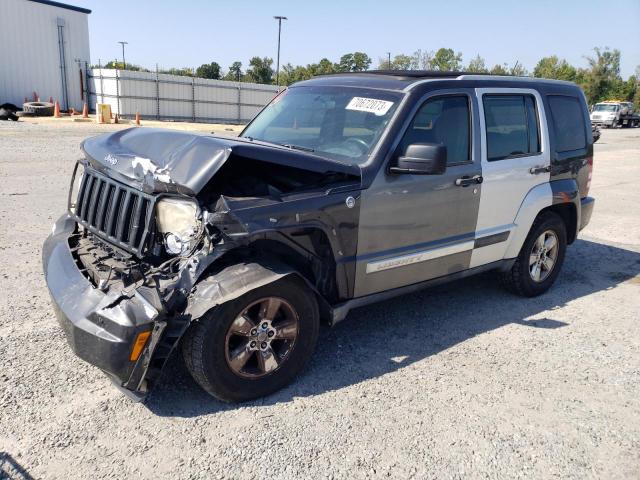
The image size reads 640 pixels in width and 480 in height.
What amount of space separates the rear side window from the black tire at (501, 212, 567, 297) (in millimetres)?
715

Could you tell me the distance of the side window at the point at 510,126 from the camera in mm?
4621

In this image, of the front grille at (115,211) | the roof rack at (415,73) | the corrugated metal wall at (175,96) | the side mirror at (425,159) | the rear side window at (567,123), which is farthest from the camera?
the corrugated metal wall at (175,96)

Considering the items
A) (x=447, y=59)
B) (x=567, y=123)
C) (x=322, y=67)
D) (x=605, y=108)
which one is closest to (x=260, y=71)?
(x=322, y=67)

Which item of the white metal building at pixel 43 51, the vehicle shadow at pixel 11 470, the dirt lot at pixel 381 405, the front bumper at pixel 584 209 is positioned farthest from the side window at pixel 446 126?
the white metal building at pixel 43 51

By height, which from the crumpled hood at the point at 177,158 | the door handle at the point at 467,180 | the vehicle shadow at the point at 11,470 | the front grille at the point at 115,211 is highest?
the crumpled hood at the point at 177,158

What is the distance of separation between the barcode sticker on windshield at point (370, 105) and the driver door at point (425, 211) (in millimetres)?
226

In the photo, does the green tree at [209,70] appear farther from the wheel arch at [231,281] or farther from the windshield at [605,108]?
the wheel arch at [231,281]

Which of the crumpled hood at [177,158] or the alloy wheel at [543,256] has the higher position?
Answer: the crumpled hood at [177,158]

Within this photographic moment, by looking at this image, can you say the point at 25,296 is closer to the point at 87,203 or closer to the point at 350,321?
the point at 87,203

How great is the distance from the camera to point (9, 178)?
959cm

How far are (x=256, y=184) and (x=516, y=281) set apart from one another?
3086 millimetres

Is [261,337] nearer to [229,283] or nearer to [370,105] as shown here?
[229,283]

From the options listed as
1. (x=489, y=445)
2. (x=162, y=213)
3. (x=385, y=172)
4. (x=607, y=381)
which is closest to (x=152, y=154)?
(x=162, y=213)

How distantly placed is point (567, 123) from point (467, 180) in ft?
6.37
